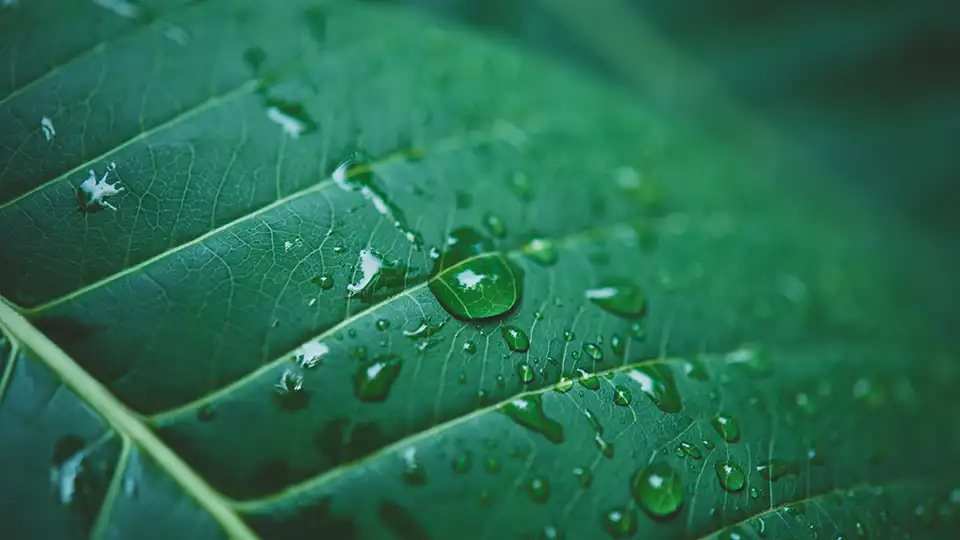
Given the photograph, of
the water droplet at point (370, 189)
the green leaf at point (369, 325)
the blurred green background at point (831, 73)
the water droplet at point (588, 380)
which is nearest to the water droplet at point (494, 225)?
the green leaf at point (369, 325)

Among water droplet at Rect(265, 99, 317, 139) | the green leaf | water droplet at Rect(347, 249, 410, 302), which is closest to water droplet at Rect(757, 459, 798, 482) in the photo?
the green leaf

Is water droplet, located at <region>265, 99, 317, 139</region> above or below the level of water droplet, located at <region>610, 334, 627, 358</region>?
above

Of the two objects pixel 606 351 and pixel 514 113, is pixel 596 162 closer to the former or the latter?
pixel 514 113

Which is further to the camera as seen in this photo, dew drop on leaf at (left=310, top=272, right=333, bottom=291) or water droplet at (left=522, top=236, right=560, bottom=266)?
water droplet at (left=522, top=236, right=560, bottom=266)

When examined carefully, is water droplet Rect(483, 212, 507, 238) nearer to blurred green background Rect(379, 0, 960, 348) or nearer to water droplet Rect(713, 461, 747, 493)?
water droplet Rect(713, 461, 747, 493)

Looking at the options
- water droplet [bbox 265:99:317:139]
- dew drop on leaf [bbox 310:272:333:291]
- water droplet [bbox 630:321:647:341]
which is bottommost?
dew drop on leaf [bbox 310:272:333:291]

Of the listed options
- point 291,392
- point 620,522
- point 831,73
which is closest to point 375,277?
point 291,392
